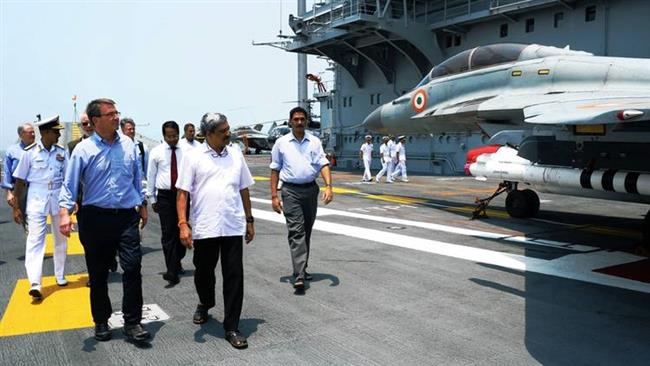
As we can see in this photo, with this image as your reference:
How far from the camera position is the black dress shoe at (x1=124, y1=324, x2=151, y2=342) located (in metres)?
4.10

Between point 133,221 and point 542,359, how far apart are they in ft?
11.7

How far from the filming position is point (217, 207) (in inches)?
165

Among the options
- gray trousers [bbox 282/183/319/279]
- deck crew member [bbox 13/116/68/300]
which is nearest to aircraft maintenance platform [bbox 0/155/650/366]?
gray trousers [bbox 282/183/319/279]

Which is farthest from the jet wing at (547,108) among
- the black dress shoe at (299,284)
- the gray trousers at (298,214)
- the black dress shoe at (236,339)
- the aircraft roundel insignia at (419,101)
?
the black dress shoe at (236,339)

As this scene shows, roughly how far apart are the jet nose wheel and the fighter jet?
0.07 feet

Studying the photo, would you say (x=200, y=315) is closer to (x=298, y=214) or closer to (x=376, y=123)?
(x=298, y=214)

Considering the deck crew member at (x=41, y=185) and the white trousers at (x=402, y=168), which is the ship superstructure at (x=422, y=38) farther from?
the deck crew member at (x=41, y=185)

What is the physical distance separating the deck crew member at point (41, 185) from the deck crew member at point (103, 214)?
171cm

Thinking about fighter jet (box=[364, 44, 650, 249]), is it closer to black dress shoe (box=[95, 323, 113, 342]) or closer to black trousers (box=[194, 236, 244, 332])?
black trousers (box=[194, 236, 244, 332])

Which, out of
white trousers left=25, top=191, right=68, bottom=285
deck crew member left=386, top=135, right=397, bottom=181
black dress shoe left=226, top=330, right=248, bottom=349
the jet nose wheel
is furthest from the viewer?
deck crew member left=386, top=135, right=397, bottom=181

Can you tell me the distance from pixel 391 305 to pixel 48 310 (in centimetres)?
352

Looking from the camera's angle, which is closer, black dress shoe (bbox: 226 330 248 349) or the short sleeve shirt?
black dress shoe (bbox: 226 330 248 349)

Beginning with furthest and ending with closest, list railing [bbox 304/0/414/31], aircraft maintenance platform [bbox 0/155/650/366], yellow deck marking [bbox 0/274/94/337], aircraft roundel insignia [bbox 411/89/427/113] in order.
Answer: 1. railing [bbox 304/0/414/31]
2. aircraft roundel insignia [bbox 411/89/427/113]
3. yellow deck marking [bbox 0/274/94/337]
4. aircraft maintenance platform [bbox 0/155/650/366]

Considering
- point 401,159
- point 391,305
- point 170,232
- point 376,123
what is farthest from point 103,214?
point 401,159
